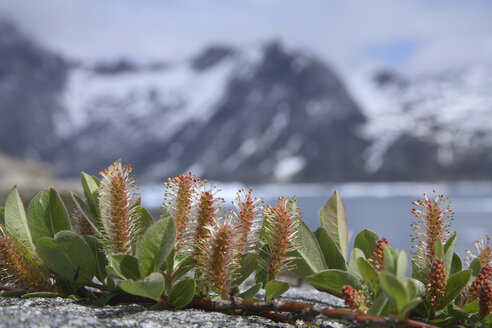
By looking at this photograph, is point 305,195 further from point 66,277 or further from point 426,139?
point 66,277

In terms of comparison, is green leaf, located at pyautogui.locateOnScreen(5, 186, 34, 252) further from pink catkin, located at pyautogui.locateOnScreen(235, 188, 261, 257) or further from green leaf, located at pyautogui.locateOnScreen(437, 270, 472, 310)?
green leaf, located at pyautogui.locateOnScreen(437, 270, 472, 310)

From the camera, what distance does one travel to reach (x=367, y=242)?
53.8 inches

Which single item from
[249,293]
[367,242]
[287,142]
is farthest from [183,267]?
[287,142]

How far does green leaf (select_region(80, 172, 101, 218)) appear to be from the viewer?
1.27 meters

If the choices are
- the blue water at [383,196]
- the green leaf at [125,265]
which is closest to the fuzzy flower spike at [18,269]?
the green leaf at [125,265]

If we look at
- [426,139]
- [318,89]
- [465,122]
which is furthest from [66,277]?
[318,89]

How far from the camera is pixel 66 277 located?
123 centimetres

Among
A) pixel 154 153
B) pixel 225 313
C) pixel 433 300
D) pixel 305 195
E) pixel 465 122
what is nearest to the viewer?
pixel 433 300

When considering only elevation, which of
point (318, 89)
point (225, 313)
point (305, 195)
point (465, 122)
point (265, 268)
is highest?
point (318, 89)

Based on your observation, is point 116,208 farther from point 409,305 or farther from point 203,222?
point 409,305

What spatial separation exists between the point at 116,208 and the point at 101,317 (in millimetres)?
272

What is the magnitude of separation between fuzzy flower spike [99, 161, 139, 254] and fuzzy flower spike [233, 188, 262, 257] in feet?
0.96

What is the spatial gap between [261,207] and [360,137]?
180157 mm

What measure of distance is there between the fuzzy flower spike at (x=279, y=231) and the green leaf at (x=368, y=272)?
186 mm
